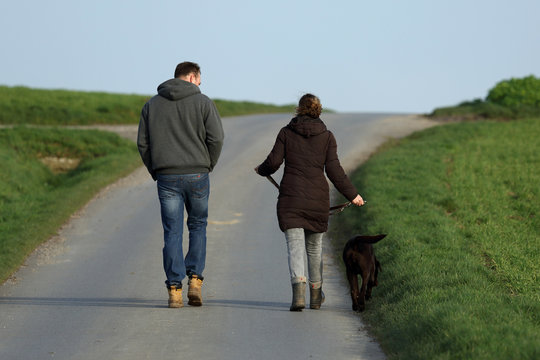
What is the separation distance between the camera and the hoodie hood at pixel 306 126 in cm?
738

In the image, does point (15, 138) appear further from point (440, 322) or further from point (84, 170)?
point (440, 322)

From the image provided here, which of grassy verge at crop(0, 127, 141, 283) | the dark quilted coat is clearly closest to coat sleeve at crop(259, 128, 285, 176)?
the dark quilted coat

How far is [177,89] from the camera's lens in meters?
7.49

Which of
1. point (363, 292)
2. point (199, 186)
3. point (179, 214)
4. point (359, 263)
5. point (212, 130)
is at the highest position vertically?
point (212, 130)

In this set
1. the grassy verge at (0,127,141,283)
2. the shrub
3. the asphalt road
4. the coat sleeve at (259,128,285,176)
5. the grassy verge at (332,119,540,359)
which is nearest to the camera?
the grassy verge at (332,119,540,359)

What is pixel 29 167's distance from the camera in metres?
19.7

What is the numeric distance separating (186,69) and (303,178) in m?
1.55

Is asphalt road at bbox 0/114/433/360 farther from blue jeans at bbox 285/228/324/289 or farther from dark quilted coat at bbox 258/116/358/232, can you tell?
dark quilted coat at bbox 258/116/358/232

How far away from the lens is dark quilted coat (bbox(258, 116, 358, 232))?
24.3 feet

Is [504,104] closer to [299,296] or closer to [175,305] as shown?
[299,296]

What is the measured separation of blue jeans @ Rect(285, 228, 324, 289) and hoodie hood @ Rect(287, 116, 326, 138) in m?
0.92

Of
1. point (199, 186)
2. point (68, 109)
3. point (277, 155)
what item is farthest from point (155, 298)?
point (68, 109)

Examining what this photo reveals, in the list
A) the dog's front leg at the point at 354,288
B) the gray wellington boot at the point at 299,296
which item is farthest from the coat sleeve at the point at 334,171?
the gray wellington boot at the point at 299,296

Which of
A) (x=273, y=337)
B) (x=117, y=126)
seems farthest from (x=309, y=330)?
(x=117, y=126)
